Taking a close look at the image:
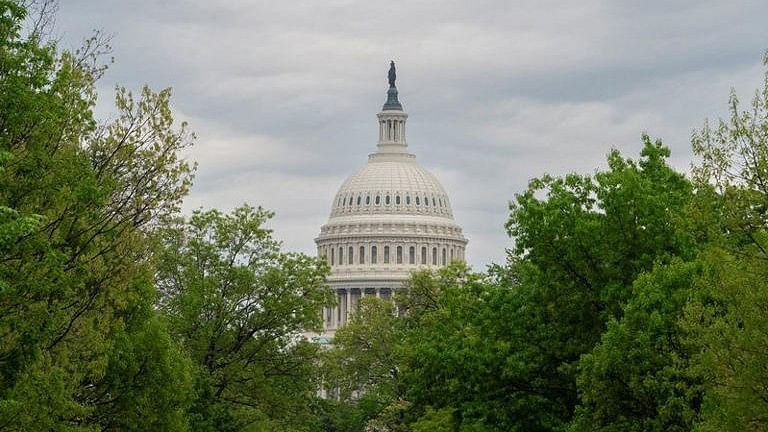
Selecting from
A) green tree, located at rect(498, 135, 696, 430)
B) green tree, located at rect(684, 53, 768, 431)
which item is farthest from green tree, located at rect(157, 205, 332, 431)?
green tree, located at rect(684, 53, 768, 431)

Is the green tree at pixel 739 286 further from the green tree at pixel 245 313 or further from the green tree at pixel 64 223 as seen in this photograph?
the green tree at pixel 245 313

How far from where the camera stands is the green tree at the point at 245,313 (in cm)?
6856

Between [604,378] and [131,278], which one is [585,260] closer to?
[604,378]

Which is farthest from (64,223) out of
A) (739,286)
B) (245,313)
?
(245,313)

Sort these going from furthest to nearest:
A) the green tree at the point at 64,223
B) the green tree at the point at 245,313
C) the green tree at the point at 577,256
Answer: the green tree at the point at 245,313 → the green tree at the point at 577,256 → the green tree at the point at 64,223

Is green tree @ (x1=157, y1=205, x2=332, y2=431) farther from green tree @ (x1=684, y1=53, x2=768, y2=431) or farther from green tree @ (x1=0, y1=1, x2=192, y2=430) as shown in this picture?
green tree @ (x1=684, y1=53, x2=768, y2=431)

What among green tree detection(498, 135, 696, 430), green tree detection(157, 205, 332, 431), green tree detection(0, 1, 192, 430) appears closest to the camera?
green tree detection(0, 1, 192, 430)

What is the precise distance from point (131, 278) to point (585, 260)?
12.4 meters

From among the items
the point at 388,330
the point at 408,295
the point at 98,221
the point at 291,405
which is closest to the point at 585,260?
the point at 98,221

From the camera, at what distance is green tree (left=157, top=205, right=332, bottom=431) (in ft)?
225

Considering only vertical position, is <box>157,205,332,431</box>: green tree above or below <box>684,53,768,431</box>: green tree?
above

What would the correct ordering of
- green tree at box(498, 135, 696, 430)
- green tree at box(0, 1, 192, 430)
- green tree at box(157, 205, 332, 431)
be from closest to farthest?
1. green tree at box(0, 1, 192, 430)
2. green tree at box(498, 135, 696, 430)
3. green tree at box(157, 205, 332, 431)

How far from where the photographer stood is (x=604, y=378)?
43.5m

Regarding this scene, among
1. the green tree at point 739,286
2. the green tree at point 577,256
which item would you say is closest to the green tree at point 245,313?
the green tree at point 577,256
